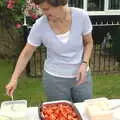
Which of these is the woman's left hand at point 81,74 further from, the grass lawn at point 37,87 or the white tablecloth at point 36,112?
the grass lawn at point 37,87

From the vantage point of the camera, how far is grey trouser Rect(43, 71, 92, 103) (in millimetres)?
2992

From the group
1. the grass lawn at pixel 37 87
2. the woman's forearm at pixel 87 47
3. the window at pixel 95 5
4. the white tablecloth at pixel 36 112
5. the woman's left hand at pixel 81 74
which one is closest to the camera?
the white tablecloth at pixel 36 112

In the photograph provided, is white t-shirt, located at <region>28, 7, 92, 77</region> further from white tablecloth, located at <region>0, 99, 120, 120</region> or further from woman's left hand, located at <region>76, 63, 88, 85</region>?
white tablecloth, located at <region>0, 99, 120, 120</region>

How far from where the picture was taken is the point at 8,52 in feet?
27.4

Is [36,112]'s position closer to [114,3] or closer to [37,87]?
[37,87]

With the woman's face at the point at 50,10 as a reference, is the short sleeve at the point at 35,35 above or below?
below

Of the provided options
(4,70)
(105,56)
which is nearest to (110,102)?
(4,70)

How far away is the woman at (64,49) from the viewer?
112 inches

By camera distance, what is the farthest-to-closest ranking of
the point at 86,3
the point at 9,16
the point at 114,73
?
the point at 86,3
the point at 9,16
the point at 114,73

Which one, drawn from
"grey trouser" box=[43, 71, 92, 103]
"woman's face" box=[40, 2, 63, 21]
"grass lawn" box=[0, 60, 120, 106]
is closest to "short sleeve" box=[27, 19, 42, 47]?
"woman's face" box=[40, 2, 63, 21]

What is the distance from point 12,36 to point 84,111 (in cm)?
573

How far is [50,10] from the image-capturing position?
2.65 meters

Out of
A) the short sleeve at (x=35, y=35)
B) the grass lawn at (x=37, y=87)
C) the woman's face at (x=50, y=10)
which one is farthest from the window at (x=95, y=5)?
the woman's face at (x=50, y=10)

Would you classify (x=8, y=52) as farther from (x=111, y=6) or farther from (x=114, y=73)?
(x=111, y=6)
